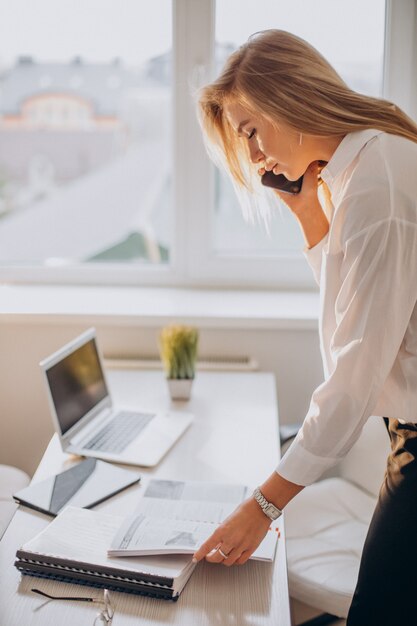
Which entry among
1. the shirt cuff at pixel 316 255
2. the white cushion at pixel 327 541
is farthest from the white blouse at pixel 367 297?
the white cushion at pixel 327 541

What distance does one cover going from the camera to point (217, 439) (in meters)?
Result: 1.70

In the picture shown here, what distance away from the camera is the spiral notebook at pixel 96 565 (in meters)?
1.10

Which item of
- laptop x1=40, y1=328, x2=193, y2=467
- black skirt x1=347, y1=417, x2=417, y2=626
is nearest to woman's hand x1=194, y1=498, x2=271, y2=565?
black skirt x1=347, y1=417, x2=417, y2=626

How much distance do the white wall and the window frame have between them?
34cm

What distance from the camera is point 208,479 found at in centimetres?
149

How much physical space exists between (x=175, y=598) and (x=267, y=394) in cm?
96

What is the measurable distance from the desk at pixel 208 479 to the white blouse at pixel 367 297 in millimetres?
194

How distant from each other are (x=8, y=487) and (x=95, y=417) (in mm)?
330

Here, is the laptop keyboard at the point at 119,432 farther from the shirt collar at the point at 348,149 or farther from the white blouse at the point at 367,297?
the shirt collar at the point at 348,149

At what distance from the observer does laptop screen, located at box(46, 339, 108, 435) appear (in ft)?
5.35

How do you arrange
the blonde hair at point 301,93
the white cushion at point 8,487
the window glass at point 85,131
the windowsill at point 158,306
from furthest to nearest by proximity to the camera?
the window glass at point 85,131 → the windowsill at point 158,306 → the white cushion at point 8,487 → the blonde hair at point 301,93

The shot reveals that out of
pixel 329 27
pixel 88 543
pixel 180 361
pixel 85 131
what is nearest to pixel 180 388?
pixel 180 361

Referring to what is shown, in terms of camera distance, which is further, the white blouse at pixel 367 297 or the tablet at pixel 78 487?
the tablet at pixel 78 487

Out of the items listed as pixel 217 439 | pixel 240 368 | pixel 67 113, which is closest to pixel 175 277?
pixel 240 368
